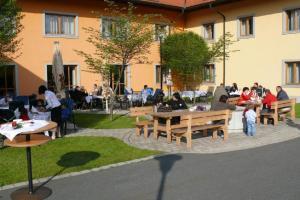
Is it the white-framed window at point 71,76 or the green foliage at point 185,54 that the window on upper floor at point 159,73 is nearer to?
the green foliage at point 185,54

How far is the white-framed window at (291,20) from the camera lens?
21656 millimetres

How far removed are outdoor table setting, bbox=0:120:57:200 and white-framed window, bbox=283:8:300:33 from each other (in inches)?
738

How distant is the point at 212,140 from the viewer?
1050 centimetres

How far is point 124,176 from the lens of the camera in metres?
7.01

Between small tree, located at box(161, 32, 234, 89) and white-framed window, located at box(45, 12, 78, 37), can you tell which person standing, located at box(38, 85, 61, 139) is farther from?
small tree, located at box(161, 32, 234, 89)

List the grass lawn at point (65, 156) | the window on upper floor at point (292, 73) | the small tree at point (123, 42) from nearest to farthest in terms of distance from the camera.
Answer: the grass lawn at point (65, 156)
the small tree at point (123, 42)
the window on upper floor at point (292, 73)

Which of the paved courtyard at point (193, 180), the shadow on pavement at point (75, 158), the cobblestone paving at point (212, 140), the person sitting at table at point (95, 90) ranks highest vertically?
the person sitting at table at point (95, 90)

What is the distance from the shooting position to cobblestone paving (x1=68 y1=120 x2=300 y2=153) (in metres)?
9.46

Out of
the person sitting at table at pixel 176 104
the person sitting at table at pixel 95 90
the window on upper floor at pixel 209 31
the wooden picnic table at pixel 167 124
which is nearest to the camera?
the wooden picnic table at pixel 167 124

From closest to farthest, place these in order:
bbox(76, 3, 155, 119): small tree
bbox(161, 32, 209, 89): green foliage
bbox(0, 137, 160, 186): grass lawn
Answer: bbox(0, 137, 160, 186): grass lawn
bbox(76, 3, 155, 119): small tree
bbox(161, 32, 209, 89): green foliage

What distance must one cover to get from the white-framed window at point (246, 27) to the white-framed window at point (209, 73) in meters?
3.19

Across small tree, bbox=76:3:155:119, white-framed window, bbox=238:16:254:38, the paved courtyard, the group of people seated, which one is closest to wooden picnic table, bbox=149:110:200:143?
the paved courtyard

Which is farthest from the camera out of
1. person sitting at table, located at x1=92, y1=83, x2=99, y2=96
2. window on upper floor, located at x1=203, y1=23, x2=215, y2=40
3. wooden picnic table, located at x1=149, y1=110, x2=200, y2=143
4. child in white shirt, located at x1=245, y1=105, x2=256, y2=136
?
window on upper floor, located at x1=203, y1=23, x2=215, y2=40

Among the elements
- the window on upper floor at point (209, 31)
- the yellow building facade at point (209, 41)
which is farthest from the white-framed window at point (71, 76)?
the window on upper floor at point (209, 31)
